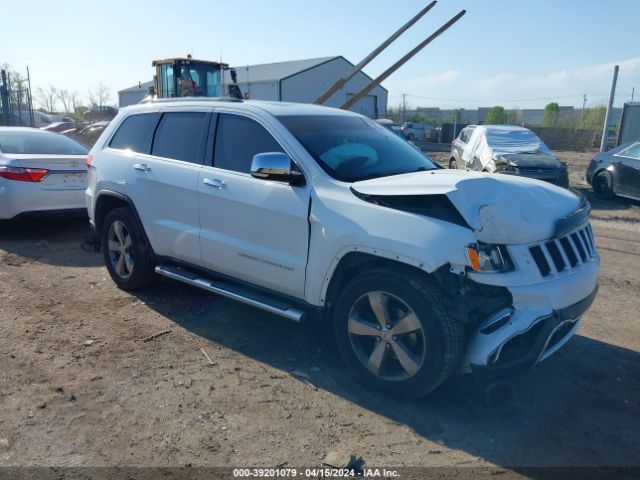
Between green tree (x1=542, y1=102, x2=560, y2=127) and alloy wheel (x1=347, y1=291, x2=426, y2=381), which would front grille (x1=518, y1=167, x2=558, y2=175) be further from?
green tree (x1=542, y1=102, x2=560, y2=127)

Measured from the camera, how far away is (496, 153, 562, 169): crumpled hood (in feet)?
38.5

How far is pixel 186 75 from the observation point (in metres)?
17.2

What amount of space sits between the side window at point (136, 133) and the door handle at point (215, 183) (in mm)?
1077

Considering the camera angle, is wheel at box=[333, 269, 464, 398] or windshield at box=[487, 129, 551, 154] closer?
wheel at box=[333, 269, 464, 398]

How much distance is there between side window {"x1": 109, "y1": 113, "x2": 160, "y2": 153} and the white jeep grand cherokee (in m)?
0.05

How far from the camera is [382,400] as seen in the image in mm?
3648

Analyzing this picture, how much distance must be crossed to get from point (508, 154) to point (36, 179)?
31.3 ft

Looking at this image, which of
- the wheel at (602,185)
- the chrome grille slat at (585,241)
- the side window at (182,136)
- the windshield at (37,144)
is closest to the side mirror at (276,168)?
the side window at (182,136)

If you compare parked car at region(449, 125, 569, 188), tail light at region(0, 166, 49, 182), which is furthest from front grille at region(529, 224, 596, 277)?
parked car at region(449, 125, 569, 188)

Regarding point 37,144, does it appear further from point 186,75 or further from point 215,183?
point 186,75

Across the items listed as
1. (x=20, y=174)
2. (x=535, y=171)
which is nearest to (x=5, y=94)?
(x=20, y=174)

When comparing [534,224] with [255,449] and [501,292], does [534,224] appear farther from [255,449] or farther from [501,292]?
[255,449]

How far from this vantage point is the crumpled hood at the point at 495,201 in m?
3.26

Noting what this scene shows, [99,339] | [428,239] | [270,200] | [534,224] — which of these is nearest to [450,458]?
[428,239]
